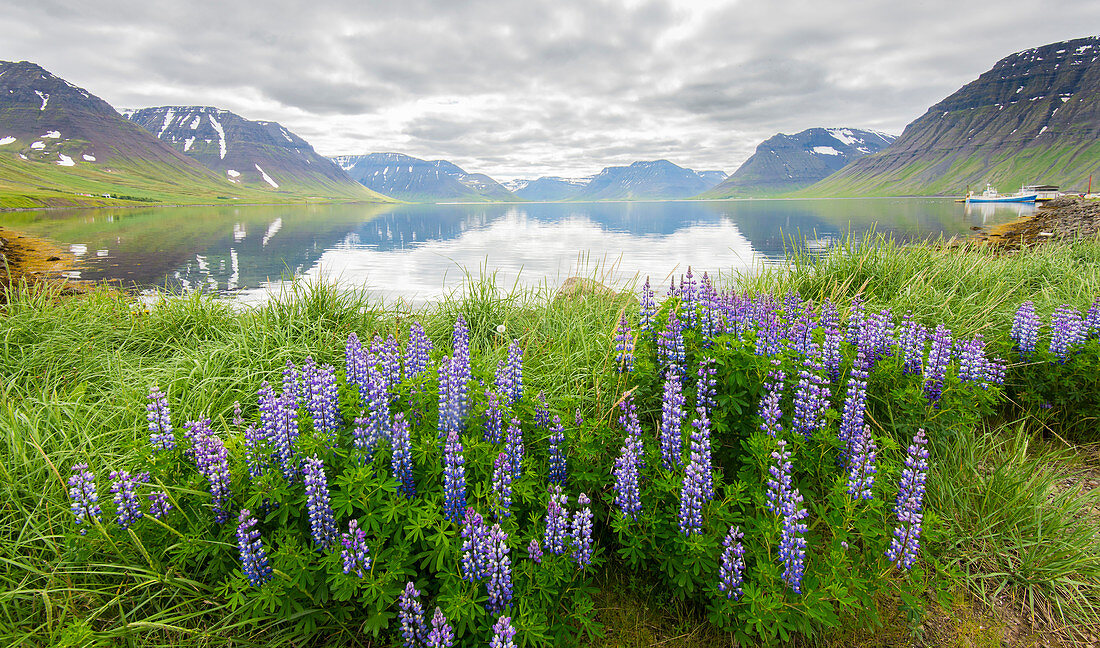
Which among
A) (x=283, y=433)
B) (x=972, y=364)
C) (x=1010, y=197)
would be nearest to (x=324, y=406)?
(x=283, y=433)

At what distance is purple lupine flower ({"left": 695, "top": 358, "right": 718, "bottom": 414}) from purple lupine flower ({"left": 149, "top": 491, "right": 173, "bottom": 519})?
3265 mm

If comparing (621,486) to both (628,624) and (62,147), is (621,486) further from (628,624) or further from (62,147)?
(62,147)

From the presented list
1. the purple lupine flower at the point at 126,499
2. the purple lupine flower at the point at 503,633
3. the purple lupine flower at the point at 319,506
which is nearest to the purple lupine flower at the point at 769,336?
the purple lupine flower at the point at 503,633

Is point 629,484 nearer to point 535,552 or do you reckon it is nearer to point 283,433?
point 535,552

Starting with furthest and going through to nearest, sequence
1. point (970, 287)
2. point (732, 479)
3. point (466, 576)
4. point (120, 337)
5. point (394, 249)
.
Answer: point (394, 249), point (970, 287), point (120, 337), point (732, 479), point (466, 576)

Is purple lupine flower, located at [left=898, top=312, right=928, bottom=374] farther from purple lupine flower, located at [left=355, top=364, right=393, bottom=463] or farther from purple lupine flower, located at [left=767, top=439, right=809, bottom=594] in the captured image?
purple lupine flower, located at [left=355, top=364, right=393, bottom=463]

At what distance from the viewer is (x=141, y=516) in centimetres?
292

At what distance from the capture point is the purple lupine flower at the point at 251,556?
8.20 feet

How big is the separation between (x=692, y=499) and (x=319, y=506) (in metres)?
1.99

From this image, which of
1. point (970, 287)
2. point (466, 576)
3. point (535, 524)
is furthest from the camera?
point (970, 287)

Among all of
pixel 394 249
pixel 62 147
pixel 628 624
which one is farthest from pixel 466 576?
pixel 62 147

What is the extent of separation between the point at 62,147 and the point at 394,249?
24331 cm

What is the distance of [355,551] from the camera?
2.45 meters

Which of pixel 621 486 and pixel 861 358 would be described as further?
pixel 861 358
